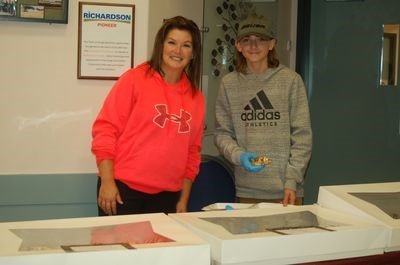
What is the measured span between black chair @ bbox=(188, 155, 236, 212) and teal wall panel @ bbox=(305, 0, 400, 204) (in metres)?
1.33

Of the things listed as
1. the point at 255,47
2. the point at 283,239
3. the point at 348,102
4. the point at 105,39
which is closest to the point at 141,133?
the point at 105,39

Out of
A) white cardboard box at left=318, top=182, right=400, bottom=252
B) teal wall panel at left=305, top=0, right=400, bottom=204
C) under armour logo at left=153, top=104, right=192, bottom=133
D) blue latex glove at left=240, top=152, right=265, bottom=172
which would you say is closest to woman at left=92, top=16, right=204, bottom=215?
under armour logo at left=153, top=104, right=192, bottom=133

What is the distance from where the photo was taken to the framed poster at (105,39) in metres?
2.15

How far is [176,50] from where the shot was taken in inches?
78.6

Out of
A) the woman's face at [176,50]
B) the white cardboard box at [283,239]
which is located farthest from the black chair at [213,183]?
the white cardboard box at [283,239]

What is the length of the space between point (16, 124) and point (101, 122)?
1.49ft

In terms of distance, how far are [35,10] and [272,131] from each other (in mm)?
1106

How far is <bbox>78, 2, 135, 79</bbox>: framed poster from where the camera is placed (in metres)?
2.15

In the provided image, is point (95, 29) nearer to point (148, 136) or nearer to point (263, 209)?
point (148, 136)

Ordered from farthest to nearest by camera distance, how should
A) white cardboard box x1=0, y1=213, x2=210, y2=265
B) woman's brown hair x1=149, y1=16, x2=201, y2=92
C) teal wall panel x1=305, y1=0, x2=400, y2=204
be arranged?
1. teal wall panel x1=305, y1=0, x2=400, y2=204
2. woman's brown hair x1=149, y1=16, x2=201, y2=92
3. white cardboard box x1=0, y1=213, x2=210, y2=265

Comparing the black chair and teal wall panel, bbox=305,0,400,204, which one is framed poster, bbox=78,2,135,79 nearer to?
the black chair

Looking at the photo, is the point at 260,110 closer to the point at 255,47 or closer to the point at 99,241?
Result: the point at 255,47

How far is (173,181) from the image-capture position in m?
1.99

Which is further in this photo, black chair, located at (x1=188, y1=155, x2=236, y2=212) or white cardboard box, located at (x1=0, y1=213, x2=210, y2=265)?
black chair, located at (x1=188, y1=155, x2=236, y2=212)
